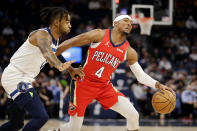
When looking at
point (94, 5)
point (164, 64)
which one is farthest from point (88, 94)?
point (94, 5)

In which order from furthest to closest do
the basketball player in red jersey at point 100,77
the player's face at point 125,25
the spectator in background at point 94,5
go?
the spectator in background at point 94,5 → the player's face at point 125,25 → the basketball player in red jersey at point 100,77

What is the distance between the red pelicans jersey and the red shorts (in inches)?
4.1

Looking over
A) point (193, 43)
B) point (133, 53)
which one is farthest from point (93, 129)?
point (193, 43)

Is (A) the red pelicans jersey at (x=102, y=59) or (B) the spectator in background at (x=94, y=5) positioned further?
(B) the spectator in background at (x=94, y=5)

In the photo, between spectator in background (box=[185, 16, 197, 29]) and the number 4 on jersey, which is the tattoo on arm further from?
spectator in background (box=[185, 16, 197, 29])

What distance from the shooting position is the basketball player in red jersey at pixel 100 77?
5.30 meters

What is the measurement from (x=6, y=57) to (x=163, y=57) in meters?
7.17

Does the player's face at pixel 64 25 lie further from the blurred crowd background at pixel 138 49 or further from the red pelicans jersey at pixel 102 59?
the blurred crowd background at pixel 138 49

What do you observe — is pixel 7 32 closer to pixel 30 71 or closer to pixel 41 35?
pixel 30 71

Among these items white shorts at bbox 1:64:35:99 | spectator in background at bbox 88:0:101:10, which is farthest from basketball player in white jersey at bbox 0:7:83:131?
spectator in background at bbox 88:0:101:10

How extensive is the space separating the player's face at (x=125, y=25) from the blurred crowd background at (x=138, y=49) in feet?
20.1

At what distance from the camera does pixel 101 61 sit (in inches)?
211

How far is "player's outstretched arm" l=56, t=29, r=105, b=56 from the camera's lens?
5180 mm

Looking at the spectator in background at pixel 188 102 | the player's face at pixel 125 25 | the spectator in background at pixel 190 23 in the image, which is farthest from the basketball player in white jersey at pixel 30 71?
the spectator in background at pixel 190 23
